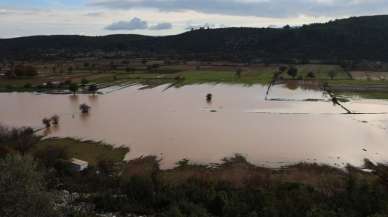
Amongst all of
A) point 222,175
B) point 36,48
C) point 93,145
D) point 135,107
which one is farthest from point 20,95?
point 36,48

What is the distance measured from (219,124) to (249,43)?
108 metres

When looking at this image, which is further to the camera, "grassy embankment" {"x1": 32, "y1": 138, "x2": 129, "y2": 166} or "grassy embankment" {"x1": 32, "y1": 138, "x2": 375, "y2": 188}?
"grassy embankment" {"x1": 32, "y1": 138, "x2": 129, "y2": 166}

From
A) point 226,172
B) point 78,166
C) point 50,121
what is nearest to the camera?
point 78,166

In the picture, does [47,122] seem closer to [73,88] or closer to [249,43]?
[73,88]

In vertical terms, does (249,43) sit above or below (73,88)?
above

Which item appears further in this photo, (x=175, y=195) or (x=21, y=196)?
(x=175, y=195)

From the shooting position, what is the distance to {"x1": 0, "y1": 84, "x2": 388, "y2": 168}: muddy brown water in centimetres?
2567

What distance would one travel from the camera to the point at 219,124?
3334 centimetres

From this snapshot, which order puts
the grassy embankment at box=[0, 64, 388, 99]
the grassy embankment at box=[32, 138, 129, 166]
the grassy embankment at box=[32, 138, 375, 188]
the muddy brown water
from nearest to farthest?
the grassy embankment at box=[32, 138, 375, 188], the grassy embankment at box=[32, 138, 129, 166], the muddy brown water, the grassy embankment at box=[0, 64, 388, 99]

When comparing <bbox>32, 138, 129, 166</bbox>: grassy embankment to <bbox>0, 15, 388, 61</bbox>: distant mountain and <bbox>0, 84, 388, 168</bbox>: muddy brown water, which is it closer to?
<bbox>0, 84, 388, 168</bbox>: muddy brown water

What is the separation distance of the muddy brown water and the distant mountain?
5926 cm

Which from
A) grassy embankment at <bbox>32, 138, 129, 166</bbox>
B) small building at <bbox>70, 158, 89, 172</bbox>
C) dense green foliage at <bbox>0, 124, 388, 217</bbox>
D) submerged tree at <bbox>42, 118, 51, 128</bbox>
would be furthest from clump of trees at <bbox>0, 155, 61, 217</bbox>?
submerged tree at <bbox>42, 118, 51, 128</bbox>

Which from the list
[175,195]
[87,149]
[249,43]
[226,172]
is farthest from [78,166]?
[249,43]

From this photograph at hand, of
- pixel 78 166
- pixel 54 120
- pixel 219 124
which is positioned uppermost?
pixel 78 166
